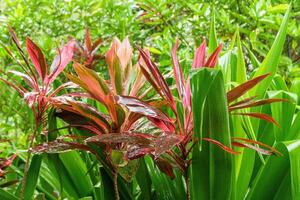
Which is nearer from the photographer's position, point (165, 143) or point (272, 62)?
point (165, 143)

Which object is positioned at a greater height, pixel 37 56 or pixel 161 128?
pixel 37 56

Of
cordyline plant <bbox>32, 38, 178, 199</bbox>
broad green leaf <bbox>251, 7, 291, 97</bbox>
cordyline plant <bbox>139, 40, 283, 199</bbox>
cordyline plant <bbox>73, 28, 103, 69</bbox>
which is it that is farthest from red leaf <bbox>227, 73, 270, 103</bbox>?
cordyline plant <bbox>73, 28, 103, 69</bbox>

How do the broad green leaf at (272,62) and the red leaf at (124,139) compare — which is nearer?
the red leaf at (124,139)

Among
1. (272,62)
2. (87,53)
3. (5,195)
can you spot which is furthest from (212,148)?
(87,53)

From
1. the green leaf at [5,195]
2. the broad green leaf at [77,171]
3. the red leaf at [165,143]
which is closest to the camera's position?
the red leaf at [165,143]

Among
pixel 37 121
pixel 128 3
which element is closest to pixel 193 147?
pixel 37 121

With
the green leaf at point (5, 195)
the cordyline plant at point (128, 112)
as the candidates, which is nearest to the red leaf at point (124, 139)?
the cordyline plant at point (128, 112)

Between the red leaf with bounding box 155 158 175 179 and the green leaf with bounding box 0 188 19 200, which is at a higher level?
the red leaf with bounding box 155 158 175 179

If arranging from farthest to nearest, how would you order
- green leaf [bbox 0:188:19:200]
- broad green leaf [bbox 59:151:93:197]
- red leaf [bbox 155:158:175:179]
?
broad green leaf [bbox 59:151:93:197] < green leaf [bbox 0:188:19:200] < red leaf [bbox 155:158:175:179]

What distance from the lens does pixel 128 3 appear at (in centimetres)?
206

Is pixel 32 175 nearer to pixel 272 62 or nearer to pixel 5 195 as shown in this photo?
pixel 5 195

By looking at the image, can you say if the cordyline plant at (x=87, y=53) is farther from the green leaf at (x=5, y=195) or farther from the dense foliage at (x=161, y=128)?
the green leaf at (x=5, y=195)

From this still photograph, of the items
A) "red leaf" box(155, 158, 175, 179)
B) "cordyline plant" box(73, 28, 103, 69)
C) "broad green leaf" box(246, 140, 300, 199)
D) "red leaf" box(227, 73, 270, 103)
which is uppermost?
"cordyline plant" box(73, 28, 103, 69)

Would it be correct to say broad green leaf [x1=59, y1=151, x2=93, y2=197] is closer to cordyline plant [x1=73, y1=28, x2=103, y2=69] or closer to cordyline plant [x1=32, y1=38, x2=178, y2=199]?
cordyline plant [x1=32, y1=38, x2=178, y2=199]
